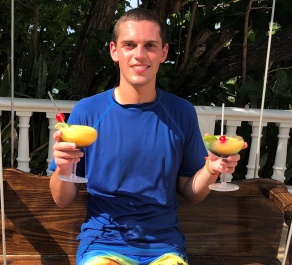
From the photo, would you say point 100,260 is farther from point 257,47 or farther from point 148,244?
point 257,47

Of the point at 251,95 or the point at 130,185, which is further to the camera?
the point at 251,95

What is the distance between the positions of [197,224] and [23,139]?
1.35 meters

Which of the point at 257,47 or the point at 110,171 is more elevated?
the point at 257,47

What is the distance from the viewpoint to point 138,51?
2490 mm

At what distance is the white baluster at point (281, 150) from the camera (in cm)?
407

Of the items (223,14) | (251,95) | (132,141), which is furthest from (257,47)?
(132,141)

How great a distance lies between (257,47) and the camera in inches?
207

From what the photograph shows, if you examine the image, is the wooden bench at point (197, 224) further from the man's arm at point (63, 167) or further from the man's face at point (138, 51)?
the man's face at point (138, 51)

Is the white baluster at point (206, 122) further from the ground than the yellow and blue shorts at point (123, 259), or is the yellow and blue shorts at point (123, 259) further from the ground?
the white baluster at point (206, 122)

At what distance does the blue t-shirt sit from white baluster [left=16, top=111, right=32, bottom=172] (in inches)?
51.3

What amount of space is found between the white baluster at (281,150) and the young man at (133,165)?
5.31 ft

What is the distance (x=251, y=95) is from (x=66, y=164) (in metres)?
2.66

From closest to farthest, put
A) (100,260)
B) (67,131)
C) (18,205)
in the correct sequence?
(67,131)
(100,260)
(18,205)

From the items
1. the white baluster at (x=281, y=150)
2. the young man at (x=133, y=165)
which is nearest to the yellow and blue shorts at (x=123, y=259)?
the young man at (x=133, y=165)
